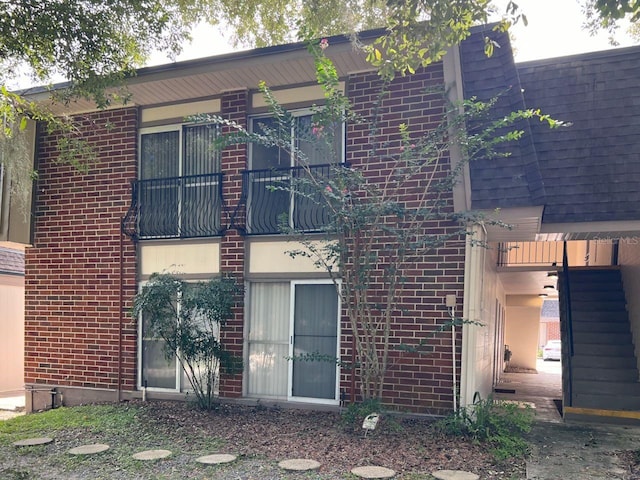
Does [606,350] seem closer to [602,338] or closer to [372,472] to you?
[602,338]

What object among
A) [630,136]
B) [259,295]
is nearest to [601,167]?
[630,136]

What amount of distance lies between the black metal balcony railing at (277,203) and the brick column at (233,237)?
0.19 meters

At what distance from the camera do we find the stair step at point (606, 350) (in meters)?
8.46

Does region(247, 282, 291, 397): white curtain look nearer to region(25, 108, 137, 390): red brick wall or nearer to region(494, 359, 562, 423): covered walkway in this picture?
region(25, 108, 137, 390): red brick wall

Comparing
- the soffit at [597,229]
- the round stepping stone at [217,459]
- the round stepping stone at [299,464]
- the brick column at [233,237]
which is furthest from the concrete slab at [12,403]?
the soffit at [597,229]

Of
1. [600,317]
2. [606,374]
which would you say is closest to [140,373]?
[606,374]

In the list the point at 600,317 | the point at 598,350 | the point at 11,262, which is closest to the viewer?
the point at 598,350

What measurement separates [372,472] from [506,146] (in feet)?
12.3

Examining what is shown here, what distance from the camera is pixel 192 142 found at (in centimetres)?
812

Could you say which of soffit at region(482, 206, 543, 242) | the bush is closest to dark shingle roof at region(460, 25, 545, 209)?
soffit at region(482, 206, 543, 242)

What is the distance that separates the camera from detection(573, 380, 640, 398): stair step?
25.3 feet

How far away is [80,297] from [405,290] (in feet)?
16.7

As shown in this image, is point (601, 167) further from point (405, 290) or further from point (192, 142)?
point (192, 142)

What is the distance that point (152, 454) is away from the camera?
18.0 feet
